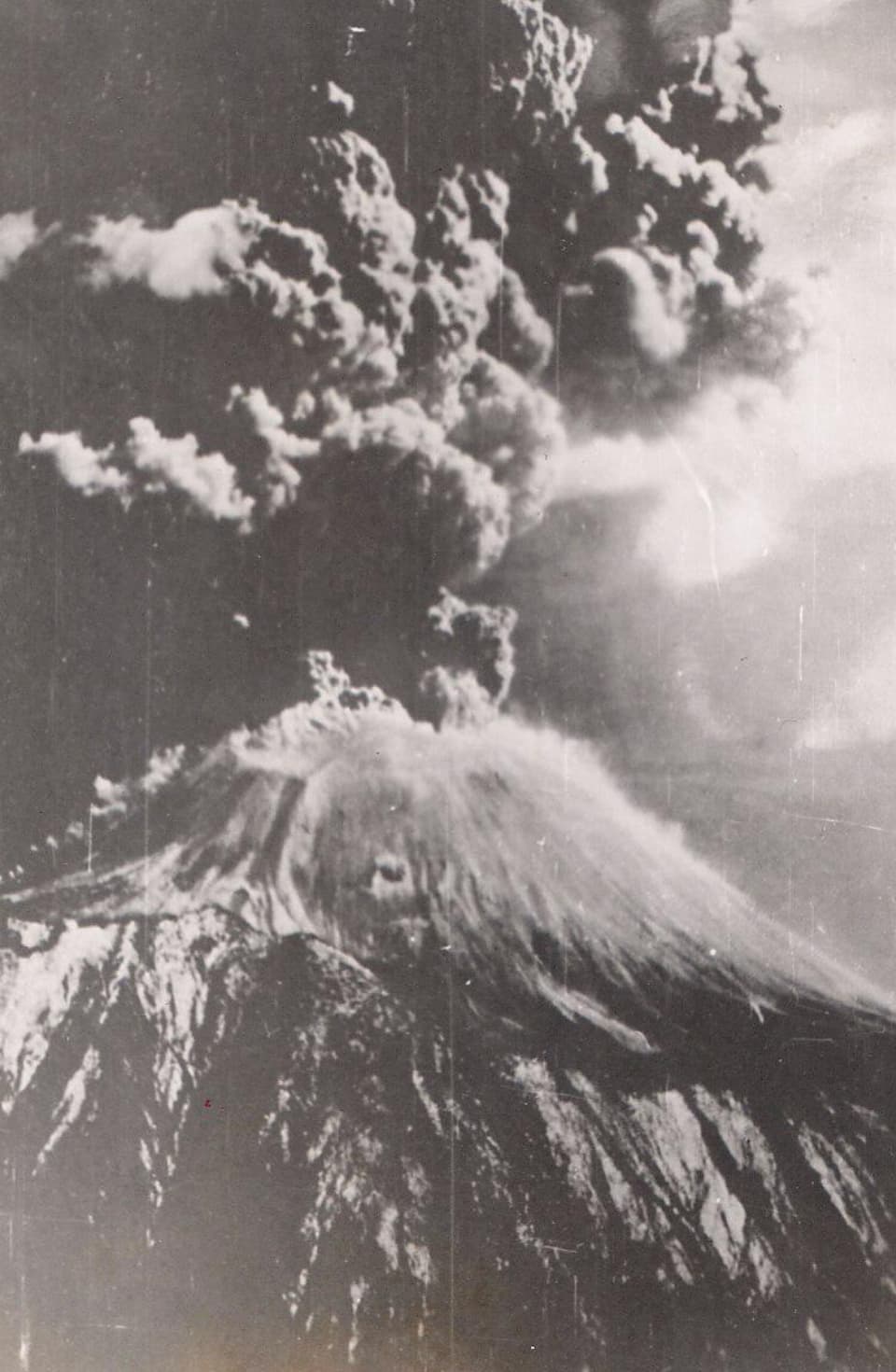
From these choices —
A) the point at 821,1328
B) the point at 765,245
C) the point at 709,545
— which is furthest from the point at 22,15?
the point at 821,1328

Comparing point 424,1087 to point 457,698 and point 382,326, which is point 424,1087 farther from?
point 382,326

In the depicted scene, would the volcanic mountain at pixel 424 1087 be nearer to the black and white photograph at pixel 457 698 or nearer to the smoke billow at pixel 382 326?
the black and white photograph at pixel 457 698

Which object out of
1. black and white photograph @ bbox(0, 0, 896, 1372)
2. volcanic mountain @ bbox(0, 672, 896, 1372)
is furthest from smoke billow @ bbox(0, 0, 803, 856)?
volcanic mountain @ bbox(0, 672, 896, 1372)

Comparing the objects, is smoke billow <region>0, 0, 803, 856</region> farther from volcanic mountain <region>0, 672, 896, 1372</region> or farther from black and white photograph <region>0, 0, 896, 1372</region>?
volcanic mountain <region>0, 672, 896, 1372</region>

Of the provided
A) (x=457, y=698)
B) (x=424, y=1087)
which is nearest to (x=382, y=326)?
(x=457, y=698)

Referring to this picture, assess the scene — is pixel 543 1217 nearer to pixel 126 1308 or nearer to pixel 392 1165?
pixel 392 1165

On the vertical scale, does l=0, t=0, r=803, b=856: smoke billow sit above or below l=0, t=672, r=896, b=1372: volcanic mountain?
above

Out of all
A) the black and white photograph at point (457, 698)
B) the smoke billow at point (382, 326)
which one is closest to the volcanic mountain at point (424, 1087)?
the black and white photograph at point (457, 698)
